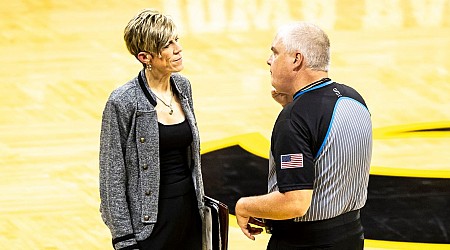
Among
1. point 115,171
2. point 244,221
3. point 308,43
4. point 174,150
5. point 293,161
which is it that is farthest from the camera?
point 174,150

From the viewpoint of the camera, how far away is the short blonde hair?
3248 mm

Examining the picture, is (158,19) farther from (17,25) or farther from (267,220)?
(17,25)

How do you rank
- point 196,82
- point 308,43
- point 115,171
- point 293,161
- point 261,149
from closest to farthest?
1. point 293,161
2. point 308,43
3. point 115,171
4. point 261,149
5. point 196,82

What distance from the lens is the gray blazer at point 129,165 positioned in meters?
3.23

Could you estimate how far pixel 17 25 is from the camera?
8.05 metres

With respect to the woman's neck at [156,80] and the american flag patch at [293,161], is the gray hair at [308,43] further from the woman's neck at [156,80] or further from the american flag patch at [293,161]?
the woman's neck at [156,80]

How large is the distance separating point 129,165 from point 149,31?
1.58 ft

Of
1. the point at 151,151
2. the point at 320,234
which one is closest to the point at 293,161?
the point at 320,234

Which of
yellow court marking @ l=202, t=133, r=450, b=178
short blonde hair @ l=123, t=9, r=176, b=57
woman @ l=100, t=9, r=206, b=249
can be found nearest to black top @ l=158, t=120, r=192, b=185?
woman @ l=100, t=9, r=206, b=249

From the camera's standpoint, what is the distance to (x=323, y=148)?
2.89 meters

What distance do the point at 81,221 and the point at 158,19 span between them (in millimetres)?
2105

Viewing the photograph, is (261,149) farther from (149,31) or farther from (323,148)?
(323,148)

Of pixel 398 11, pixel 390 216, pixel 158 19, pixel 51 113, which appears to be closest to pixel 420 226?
pixel 390 216

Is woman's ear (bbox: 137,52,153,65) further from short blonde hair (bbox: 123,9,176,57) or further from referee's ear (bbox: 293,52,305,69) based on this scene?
referee's ear (bbox: 293,52,305,69)
